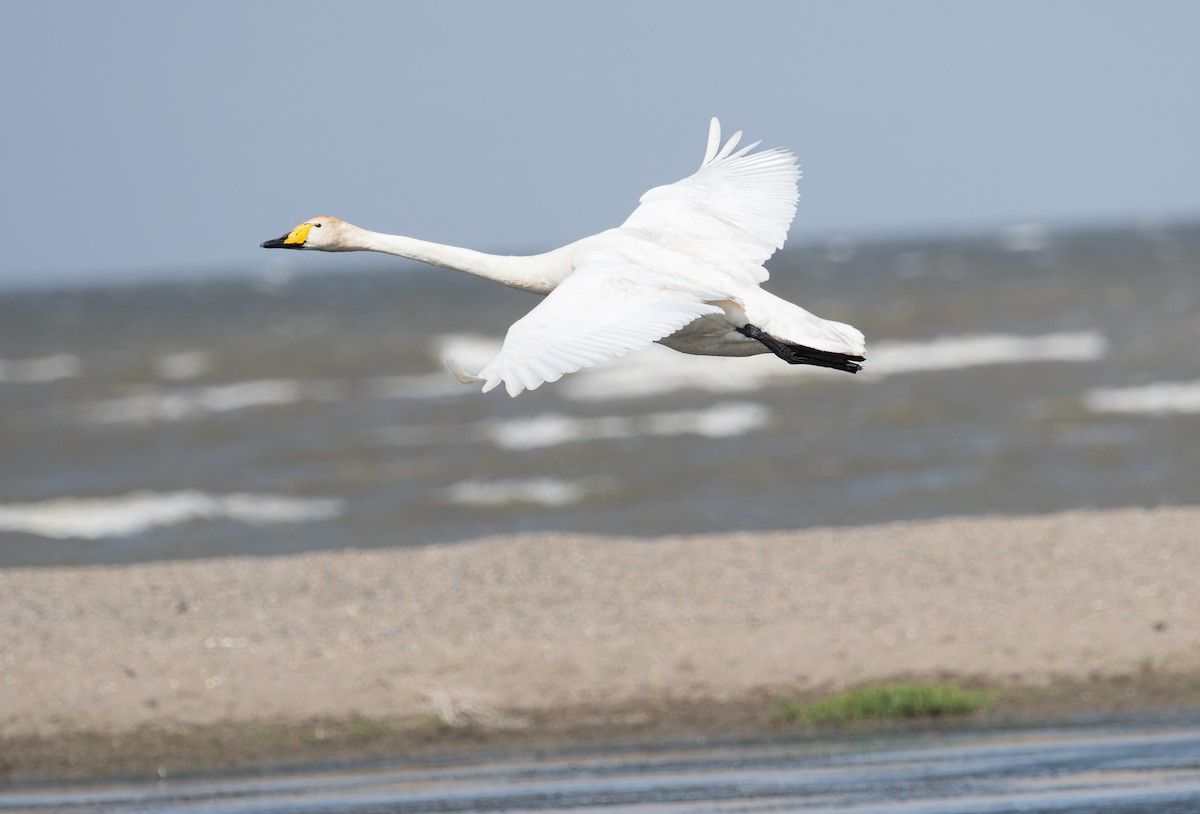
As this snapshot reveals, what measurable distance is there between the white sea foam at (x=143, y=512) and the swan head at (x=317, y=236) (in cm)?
1252

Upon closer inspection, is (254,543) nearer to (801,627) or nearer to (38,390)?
(801,627)

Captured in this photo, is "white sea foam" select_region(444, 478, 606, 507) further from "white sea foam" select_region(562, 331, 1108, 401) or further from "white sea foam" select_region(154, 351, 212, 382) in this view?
"white sea foam" select_region(154, 351, 212, 382)

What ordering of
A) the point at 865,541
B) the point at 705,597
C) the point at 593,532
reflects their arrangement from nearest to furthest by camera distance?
the point at 705,597
the point at 865,541
the point at 593,532

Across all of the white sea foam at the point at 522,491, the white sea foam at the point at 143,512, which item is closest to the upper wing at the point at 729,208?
the white sea foam at the point at 522,491

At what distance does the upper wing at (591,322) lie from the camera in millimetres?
7109

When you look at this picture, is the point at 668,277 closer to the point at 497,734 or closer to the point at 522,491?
the point at 497,734

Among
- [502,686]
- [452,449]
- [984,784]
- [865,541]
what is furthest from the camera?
[452,449]

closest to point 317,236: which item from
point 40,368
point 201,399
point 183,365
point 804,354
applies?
point 804,354

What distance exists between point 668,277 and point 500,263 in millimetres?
1144

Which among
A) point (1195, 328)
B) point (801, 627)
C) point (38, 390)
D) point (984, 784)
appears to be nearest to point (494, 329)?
point (38, 390)

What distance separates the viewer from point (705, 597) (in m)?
14.5

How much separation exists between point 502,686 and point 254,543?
9.14 metres

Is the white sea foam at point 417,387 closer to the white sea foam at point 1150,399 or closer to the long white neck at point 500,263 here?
the white sea foam at point 1150,399

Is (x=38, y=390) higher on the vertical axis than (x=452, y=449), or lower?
higher
